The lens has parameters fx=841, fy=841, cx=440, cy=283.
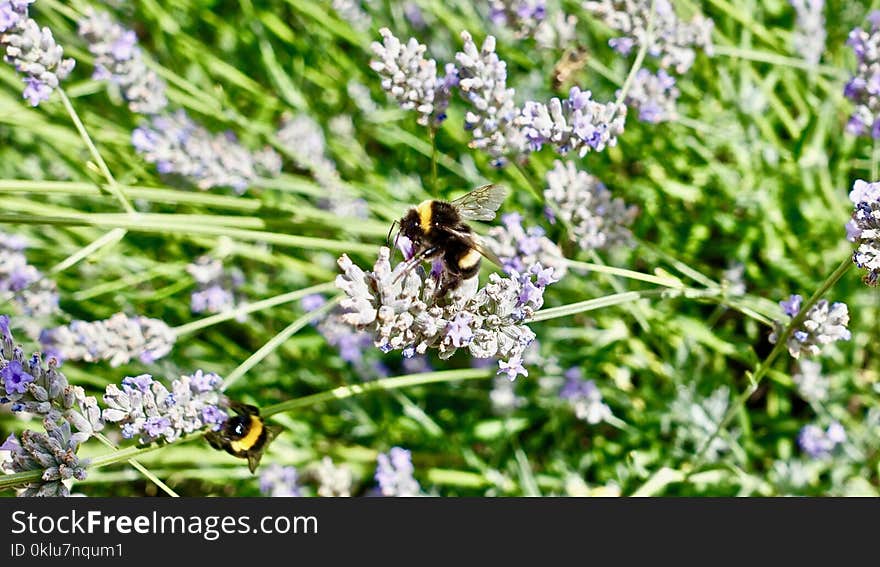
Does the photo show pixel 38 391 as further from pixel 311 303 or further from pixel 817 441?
pixel 817 441

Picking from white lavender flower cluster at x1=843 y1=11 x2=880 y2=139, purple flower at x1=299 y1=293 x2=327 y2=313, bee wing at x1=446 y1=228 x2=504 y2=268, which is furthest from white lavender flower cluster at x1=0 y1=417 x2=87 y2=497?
white lavender flower cluster at x1=843 y1=11 x2=880 y2=139

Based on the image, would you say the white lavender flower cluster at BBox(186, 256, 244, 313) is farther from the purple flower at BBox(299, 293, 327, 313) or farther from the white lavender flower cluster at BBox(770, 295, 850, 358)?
the white lavender flower cluster at BBox(770, 295, 850, 358)

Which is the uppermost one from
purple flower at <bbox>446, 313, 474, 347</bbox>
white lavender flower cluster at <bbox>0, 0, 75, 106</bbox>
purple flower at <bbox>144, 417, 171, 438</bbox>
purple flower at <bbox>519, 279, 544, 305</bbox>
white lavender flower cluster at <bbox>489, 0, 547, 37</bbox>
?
white lavender flower cluster at <bbox>489, 0, 547, 37</bbox>

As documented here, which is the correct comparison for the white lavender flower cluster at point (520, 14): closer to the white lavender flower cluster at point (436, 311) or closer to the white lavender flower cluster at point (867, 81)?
the white lavender flower cluster at point (867, 81)

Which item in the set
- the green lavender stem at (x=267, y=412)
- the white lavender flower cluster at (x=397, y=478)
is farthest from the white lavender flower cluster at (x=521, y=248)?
the white lavender flower cluster at (x=397, y=478)

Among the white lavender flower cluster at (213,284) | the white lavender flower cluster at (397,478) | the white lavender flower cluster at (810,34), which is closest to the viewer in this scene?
the white lavender flower cluster at (397,478)

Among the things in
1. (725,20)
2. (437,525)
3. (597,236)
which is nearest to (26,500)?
(437,525)
